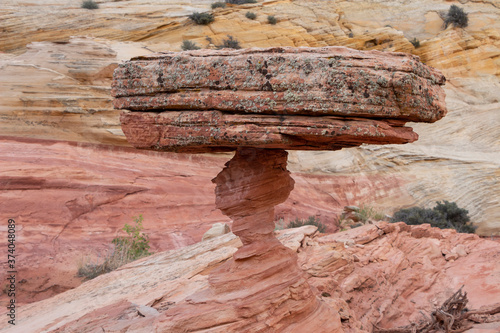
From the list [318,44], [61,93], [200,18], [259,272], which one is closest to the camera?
[259,272]

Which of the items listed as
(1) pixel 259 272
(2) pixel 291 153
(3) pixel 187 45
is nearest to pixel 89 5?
(3) pixel 187 45

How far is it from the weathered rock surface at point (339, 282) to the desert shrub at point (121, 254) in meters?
1.37

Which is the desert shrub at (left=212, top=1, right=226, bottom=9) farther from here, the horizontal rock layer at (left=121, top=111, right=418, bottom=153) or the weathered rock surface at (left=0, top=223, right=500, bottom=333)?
the horizontal rock layer at (left=121, top=111, right=418, bottom=153)

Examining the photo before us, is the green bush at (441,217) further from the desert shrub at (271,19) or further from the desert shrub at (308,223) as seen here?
the desert shrub at (271,19)

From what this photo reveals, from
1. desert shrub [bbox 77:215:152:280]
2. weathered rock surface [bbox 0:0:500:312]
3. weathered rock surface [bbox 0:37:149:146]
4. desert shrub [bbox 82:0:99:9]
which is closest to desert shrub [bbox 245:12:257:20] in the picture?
weathered rock surface [bbox 0:0:500:312]

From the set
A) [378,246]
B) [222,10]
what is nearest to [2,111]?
[378,246]

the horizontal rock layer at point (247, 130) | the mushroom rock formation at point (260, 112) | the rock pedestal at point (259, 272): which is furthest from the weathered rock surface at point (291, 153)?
the horizontal rock layer at point (247, 130)

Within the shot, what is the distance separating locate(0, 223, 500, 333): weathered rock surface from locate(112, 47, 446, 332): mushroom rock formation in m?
0.99

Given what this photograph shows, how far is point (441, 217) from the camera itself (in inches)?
611

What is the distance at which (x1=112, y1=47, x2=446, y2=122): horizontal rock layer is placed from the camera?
4.23 meters

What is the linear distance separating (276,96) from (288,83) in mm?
184

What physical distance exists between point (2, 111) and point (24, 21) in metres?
9.95

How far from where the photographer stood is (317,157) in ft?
61.9

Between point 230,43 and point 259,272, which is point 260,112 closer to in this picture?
point 259,272
